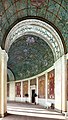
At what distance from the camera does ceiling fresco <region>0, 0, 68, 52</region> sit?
56.6 ft

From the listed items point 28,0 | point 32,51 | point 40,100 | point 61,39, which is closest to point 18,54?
point 32,51

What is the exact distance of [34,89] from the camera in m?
37.6

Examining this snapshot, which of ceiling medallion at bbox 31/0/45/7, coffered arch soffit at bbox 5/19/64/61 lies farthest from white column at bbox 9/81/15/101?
ceiling medallion at bbox 31/0/45/7

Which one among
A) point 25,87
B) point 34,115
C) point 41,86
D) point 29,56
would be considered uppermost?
point 29,56

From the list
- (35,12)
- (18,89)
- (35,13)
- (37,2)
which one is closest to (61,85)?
(35,13)

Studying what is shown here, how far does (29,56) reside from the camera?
36.1 m

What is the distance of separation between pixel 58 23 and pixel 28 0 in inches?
131

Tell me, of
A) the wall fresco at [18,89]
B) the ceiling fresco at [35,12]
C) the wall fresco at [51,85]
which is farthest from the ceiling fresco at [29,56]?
the ceiling fresco at [35,12]

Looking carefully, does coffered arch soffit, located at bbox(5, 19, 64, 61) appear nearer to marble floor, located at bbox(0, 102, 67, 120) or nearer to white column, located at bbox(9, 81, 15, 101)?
marble floor, located at bbox(0, 102, 67, 120)

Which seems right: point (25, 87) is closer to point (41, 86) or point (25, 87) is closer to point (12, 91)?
point (12, 91)

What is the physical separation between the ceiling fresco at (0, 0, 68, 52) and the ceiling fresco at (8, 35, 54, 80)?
813 cm

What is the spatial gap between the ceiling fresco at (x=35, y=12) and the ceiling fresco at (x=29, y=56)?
813 cm

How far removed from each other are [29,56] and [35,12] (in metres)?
16.8

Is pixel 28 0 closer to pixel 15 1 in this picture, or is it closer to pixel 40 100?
pixel 15 1
